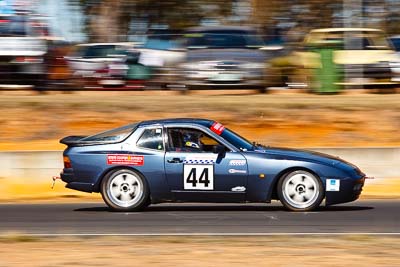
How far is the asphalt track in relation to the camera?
11.0 meters

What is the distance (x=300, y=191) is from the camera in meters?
12.5

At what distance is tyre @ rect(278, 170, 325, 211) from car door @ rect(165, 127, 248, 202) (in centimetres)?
52

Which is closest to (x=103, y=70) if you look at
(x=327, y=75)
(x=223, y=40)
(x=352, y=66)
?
(x=223, y=40)

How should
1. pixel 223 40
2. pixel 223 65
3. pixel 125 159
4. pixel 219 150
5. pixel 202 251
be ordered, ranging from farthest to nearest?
pixel 223 40, pixel 223 65, pixel 125 159, pixel 219 150, pixel 202 251

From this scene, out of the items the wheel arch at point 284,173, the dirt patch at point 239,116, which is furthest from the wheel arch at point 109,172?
the dirt patch at point 239,116

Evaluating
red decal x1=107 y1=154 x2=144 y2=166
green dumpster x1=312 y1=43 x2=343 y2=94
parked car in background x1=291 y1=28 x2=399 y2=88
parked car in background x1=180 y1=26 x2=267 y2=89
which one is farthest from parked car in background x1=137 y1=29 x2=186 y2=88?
red decal x1=107 y1=154 x2=144 y2=166

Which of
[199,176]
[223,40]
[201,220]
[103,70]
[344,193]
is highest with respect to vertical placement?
[223,40]

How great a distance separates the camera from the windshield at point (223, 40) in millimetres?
22516

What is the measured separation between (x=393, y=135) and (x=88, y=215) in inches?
357

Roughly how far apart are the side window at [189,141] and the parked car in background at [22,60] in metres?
10.5

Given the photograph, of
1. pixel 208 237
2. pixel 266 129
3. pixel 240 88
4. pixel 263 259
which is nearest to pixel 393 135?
pixel 266 129

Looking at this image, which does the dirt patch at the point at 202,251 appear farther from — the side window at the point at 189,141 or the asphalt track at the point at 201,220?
the side window at the point at 189,141

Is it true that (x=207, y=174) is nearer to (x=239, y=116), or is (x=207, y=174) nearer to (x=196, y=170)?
(x=196, y=170)

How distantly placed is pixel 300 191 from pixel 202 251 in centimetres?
359
